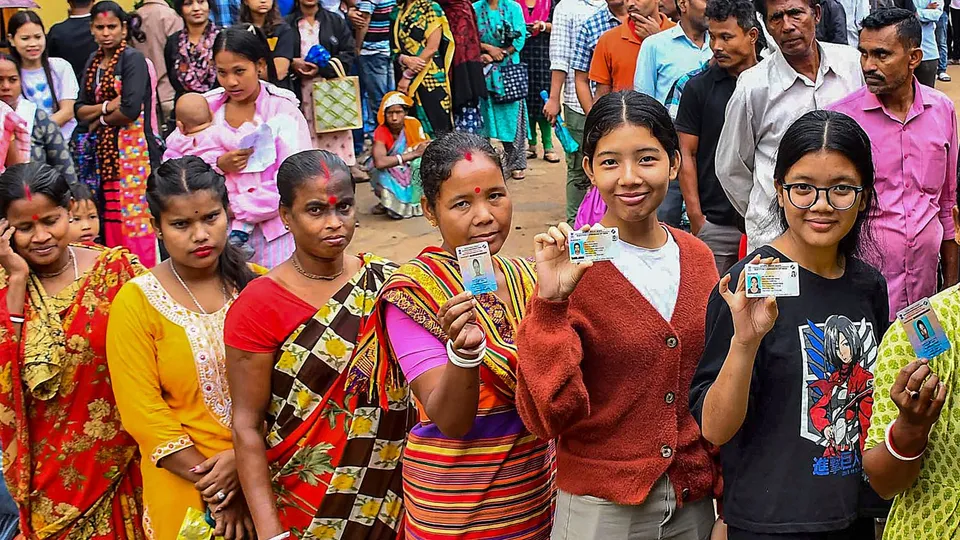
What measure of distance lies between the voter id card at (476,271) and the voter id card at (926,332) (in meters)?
0.85

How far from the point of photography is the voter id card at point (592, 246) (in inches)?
88.8

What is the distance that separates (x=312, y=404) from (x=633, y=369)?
3.39ft

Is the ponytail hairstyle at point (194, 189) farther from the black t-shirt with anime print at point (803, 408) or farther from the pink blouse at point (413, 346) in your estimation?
the black t-shirt with anime print at point (803, 408)

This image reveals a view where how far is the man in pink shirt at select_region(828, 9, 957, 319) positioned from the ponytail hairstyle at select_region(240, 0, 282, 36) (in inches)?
214

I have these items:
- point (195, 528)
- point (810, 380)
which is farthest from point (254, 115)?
point (810, 380)

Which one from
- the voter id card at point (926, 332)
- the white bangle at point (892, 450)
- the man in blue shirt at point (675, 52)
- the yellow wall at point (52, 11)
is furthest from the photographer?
the yellow wall at point (52, 11)

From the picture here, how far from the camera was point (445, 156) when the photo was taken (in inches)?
108

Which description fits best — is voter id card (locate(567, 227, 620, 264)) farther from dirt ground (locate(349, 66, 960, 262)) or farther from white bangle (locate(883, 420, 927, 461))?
dirt ground (locate(349, 66, 960, 262))

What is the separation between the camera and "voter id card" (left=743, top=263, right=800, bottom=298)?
7.23 ft

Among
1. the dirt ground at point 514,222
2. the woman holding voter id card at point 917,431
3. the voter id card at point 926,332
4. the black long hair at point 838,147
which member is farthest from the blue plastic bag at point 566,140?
the voter id card at point 926,332

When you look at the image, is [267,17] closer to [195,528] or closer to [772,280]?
[195,528]

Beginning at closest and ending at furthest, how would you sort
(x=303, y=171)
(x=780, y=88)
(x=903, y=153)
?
(x=303, y=171) → (x=903, y=153) → (x=780, y=88)

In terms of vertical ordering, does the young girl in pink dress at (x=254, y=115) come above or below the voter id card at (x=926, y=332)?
below

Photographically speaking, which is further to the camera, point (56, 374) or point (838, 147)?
point (56, 374)
